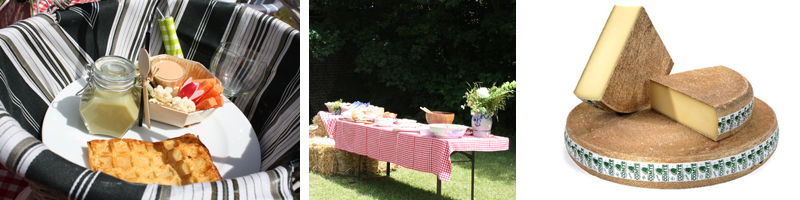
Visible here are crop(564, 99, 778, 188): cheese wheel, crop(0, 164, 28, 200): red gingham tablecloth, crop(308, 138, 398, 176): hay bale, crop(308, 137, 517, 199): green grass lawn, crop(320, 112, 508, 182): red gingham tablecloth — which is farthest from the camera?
crop(308, 138, 398, 176): hay bale

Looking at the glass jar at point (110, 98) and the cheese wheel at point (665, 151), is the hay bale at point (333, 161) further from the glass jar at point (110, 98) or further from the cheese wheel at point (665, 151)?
the glass jar at point (110, 98)

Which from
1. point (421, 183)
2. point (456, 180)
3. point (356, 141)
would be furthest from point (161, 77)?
point (456, 180)

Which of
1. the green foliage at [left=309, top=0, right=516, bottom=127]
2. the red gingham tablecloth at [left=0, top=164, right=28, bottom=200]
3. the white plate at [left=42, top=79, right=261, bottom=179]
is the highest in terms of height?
the white plate at [left=42, top=79, right=261, bottom=179]

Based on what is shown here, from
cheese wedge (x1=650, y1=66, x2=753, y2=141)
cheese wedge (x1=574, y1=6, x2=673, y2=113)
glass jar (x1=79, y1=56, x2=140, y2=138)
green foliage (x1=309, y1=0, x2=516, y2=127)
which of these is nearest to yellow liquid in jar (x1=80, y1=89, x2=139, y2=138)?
glass jar (x1=79, y1=56, x2=140, y2=138)

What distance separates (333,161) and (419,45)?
8.77 ft

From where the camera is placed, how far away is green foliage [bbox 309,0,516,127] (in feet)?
20.1

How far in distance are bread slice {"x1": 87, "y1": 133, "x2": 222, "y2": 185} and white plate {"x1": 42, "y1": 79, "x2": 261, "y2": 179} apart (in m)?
0.08

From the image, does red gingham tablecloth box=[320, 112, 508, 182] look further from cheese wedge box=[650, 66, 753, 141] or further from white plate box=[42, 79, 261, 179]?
white plate box=[42, 79, 261, 179]

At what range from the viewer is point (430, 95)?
645cm

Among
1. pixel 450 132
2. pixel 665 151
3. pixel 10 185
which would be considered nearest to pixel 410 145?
pixel 450 132

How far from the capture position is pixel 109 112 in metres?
1.19

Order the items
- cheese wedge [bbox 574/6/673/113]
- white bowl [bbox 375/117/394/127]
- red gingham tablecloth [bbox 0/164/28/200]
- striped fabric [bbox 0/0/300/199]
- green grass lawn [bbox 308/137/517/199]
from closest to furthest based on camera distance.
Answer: striped fabric [bbox 0/0/300/199] < red gingham tablecloth [bbox 0/164/28/200] < cheese wedge [bbox 574/6/673/113] < white bowl [bbox 375/117/394/127] < green grass lawn [bbox 308/137/517/199]

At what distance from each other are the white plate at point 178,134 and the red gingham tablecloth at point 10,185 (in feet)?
0.53

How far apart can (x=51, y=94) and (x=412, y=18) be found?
5228mm
